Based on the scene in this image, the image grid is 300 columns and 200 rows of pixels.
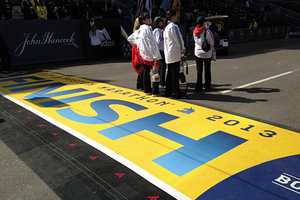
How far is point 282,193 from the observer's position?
2.74 meters

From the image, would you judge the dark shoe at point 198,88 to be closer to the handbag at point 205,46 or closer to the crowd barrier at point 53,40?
the handbag at point 205,46

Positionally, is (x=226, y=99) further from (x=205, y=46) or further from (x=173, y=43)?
(x=173, y=43)

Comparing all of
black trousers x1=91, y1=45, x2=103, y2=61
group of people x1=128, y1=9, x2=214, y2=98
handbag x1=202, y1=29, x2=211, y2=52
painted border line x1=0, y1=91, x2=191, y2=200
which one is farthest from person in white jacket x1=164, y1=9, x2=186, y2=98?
black trousers x1=91, y1=45, x2=103, y2=61

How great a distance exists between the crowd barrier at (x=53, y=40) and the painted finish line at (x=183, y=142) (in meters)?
6.59

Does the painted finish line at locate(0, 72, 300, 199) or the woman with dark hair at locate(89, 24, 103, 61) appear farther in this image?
the woman with dark hair at locate(89, 24, 103, 61)

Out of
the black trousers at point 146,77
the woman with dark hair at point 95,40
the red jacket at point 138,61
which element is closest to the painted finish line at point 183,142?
the black trousers at point 146,77

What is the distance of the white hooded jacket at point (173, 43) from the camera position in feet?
19.4

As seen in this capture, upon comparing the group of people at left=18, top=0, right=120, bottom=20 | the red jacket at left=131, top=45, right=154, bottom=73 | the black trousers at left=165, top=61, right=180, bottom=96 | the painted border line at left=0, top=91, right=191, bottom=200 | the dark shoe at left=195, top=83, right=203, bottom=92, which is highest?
the group of people at left=18, top=0, right=120, bottom=20

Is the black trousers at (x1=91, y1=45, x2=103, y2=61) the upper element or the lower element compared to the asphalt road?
upper

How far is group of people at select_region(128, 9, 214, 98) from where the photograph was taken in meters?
6.04

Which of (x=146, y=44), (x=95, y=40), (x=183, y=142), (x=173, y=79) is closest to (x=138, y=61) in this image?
(x=146, y=44)

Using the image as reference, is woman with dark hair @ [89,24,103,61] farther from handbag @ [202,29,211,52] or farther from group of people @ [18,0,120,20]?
handbag @ [202,29,211,52]

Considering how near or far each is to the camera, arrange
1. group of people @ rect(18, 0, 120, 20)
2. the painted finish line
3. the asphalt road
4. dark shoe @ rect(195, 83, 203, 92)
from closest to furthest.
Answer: the painted finish line
the asphalt road
dark shoe @ rect(195, 83, 203, 92)
group of people @ rect(18, 0, 120, 20)

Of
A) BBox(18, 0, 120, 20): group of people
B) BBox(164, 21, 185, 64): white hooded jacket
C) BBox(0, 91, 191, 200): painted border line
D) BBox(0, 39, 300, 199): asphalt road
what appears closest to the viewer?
BBox(0, 91, 191, 200): painted border line
